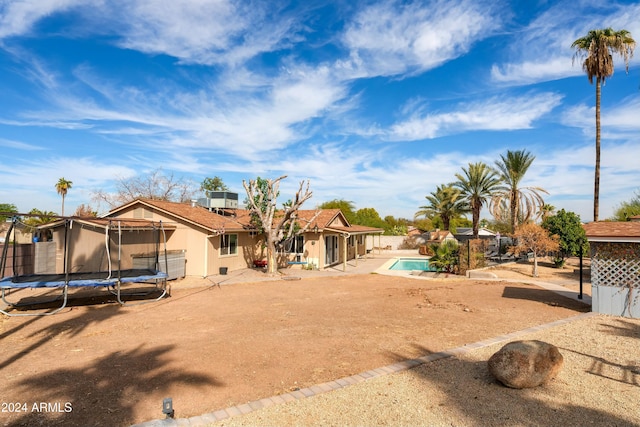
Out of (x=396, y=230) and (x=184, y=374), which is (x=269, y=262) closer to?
(x=184, y=374)

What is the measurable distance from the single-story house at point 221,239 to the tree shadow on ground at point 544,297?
32.9 ft

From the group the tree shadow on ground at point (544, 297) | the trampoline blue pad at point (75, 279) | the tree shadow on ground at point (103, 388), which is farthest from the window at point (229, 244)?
the tree shadow on ground at point (544, 297)

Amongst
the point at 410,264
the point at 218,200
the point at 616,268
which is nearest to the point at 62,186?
the point at 218,200

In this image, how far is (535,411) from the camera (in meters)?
4.74

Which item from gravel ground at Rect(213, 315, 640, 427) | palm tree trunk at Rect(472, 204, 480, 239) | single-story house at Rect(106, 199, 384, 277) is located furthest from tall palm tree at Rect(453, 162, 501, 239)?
gravel ground at Rect(213, 315, 640, 427)

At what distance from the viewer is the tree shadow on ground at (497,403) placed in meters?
4.48

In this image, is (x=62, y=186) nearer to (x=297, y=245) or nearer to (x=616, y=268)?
(x=297, y=245)

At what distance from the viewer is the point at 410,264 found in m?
28.5

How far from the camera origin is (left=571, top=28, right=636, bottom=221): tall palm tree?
866 inches

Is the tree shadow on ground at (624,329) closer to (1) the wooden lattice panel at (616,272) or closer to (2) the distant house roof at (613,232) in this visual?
(1) the wooden lattice panel at (616,272)

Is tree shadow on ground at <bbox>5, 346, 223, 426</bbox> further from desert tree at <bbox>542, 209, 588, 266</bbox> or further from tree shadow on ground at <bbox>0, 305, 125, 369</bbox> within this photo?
desert tree at <bbox>542, 209, 588, 266</bbox>

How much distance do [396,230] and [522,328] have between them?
38947 mm

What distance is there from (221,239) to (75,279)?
343 inches

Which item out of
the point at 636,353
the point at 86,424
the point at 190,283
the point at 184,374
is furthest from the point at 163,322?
the point at 636,353
